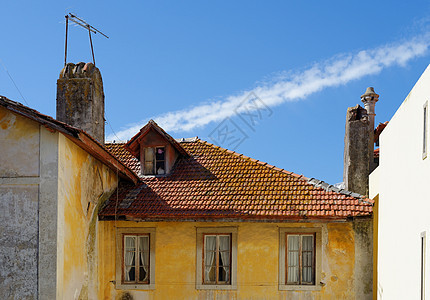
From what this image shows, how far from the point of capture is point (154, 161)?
14.8 metres

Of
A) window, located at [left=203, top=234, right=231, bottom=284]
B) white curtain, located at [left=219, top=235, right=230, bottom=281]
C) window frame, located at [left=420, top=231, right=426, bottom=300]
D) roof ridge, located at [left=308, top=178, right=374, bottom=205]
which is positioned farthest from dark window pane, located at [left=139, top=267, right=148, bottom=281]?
window frame, located at [left=420, top=231, right=426, bottom=300]

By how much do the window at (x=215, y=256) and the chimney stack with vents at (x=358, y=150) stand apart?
3859 mm

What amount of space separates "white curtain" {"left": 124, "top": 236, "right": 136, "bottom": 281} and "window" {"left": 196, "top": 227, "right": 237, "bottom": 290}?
177cm

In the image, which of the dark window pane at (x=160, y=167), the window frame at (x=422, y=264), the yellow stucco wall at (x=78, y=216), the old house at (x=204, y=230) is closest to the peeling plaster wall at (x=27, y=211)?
the yellow stucco wall at (x=78, y=216)

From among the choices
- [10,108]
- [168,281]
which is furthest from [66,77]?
[168,281]

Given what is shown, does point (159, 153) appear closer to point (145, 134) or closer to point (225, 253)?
point (145, 134)

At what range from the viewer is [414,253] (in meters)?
8.54

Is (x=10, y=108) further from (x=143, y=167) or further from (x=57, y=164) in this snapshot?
(x=143, y=167)

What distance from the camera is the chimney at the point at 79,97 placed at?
572 inches

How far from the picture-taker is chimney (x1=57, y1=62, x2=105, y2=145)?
1454 centimetres

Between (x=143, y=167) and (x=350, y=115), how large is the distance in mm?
6183

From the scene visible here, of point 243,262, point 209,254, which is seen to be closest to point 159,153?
point 209,254

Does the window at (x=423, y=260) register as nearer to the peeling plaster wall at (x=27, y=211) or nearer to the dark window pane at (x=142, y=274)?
the peeling plaster wall at (x=27, y=211)

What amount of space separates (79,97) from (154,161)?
2.81m
